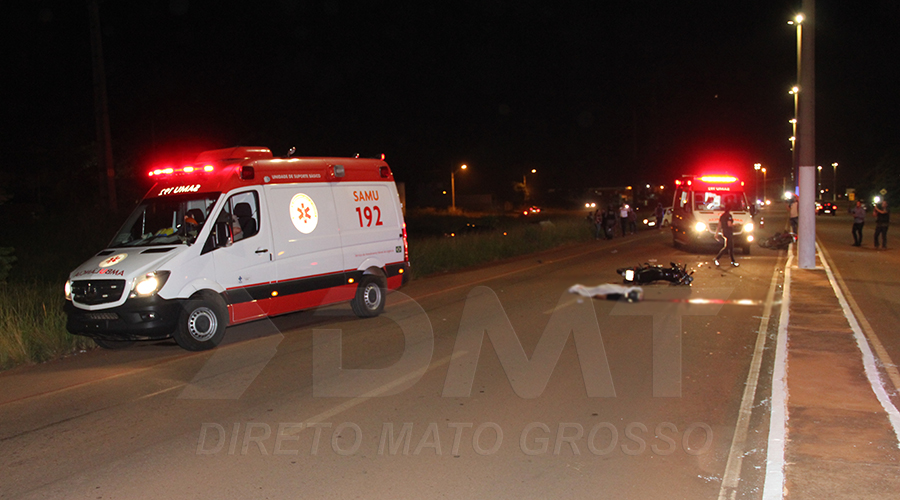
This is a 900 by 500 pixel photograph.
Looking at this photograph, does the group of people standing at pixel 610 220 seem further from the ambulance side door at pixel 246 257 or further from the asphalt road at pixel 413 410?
the ambulance side door at pixel 246 257

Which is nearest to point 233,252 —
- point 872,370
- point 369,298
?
point 369,298

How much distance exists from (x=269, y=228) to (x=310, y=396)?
12.7ft

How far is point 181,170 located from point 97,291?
227 centimetres

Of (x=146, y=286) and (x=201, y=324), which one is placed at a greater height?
(x=146, y=286)

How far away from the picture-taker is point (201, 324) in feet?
30.6

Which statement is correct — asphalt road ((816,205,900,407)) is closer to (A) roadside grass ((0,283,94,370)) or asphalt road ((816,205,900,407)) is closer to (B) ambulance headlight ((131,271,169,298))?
(B) ambulance headlight ((131,271,169,298))

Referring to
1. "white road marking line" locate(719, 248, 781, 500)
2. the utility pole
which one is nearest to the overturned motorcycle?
"white road marking line" locate(719, 248, 781, 500)

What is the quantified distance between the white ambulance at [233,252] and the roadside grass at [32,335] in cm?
51

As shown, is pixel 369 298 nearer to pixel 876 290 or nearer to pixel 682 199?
pixel 876 290

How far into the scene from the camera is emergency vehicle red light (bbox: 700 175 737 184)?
2469 cm

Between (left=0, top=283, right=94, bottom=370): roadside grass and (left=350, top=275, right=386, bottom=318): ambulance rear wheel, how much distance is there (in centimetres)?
391

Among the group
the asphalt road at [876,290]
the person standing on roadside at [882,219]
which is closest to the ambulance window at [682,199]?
the asphalt road at [876,290]

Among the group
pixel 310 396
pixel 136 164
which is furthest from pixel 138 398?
pixel 136 164

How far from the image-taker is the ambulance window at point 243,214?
384 inches
